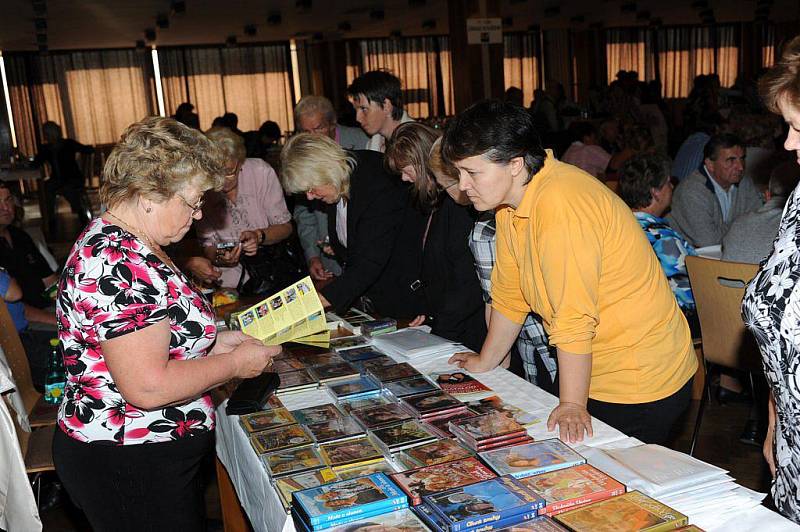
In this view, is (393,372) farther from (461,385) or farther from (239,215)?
(239,215)

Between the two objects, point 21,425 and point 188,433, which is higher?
point 188,433

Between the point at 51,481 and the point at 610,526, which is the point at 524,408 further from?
the point at 51,481

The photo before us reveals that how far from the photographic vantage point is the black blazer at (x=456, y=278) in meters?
2.70

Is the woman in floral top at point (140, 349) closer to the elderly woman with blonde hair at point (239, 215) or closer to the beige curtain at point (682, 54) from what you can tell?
the elderly woman with blonde hair at point (239, 215)

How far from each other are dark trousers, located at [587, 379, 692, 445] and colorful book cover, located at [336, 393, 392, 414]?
0.56 meters

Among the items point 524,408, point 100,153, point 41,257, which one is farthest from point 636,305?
point 100,153

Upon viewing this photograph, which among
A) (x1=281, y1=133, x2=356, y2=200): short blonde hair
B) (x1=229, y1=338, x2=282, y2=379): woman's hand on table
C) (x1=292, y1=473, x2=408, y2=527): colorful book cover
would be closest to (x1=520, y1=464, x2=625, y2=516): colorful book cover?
(x1=292, y1=473, x2=408, y2=527): colorful book cover

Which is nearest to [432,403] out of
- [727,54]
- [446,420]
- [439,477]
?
[446,420]

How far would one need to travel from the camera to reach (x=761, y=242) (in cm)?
334

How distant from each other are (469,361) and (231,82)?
57.7ft

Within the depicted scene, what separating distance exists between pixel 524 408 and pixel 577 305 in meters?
0.38

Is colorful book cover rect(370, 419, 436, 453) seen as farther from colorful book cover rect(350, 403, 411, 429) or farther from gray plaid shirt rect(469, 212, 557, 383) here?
gray plaid shirt rect(469, 212, 557, 383)

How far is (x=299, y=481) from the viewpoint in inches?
65.6

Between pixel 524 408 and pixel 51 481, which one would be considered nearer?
pixel 524 408
